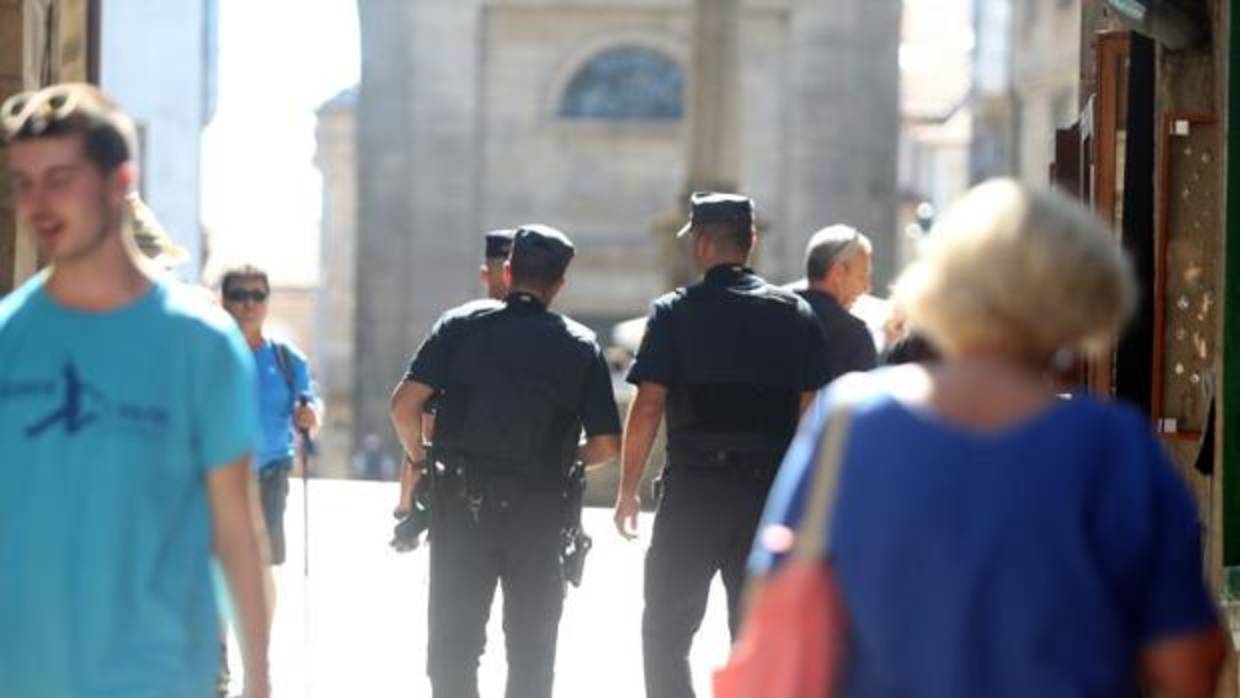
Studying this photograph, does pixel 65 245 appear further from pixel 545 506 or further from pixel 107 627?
pixel 545 506

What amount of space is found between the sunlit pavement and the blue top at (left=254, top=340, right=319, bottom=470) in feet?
3.09

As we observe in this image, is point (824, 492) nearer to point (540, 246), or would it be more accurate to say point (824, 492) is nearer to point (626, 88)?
point (540, 246)

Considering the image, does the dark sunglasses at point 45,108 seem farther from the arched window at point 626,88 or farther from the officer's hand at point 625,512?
the arched window at point 626,88

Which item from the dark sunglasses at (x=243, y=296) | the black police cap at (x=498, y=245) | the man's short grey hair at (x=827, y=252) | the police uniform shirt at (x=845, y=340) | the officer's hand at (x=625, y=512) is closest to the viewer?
the officer's hand at (x=625, y=512)

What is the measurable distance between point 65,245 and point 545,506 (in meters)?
4.74

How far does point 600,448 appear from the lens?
10945 millimetres

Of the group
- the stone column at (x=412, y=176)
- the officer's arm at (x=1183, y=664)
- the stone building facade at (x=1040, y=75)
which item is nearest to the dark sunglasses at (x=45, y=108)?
the officer's arm at (x=1183, y=664)

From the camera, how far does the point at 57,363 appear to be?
612cm

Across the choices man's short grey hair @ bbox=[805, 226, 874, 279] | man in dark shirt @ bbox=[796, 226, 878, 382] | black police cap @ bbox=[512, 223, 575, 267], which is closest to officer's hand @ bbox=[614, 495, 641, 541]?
black police cap @ bbox=[512, 223, 575, 267]

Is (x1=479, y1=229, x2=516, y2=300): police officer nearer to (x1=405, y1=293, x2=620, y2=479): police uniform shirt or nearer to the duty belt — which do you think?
(x1=405, y1=293, x2=620, y2=479): police uniform shirt

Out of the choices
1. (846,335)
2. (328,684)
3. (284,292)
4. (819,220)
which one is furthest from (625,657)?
(284,292)

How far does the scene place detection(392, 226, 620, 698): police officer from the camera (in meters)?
10.8

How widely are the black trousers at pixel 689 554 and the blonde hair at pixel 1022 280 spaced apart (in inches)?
216

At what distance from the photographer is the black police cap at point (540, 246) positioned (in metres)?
10.9
